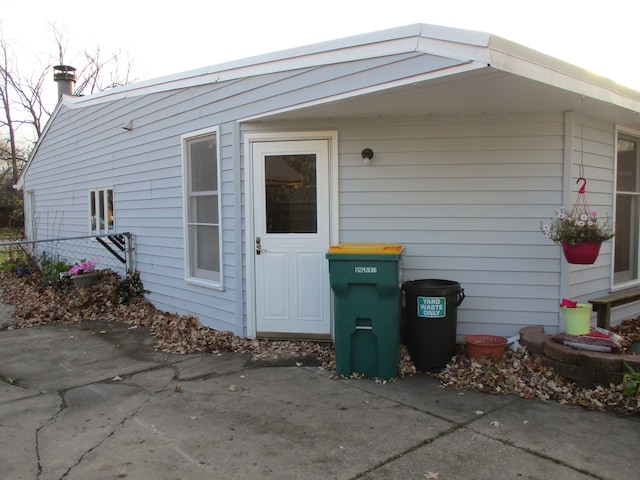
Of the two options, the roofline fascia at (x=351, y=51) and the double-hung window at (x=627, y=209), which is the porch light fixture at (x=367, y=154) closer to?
the roofline fascia at (x=351, y=51)

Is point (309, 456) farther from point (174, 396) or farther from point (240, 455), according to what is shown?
point (174, 396)

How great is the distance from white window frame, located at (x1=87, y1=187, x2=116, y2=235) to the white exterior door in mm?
4141

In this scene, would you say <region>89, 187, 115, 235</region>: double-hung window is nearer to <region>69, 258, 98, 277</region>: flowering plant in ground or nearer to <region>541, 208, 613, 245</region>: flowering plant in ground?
<region>69, 258, 98, 277</region>: flowering plant in ground

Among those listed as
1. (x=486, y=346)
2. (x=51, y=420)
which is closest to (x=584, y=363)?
(x=486, y=346)

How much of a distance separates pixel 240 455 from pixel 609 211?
4777mm

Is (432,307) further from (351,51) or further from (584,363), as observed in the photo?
(351,51)

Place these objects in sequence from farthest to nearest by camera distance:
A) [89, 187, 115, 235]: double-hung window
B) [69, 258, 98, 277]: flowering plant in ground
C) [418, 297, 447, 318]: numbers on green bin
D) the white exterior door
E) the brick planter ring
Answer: [89, 187, 115, 235]: double-hung window
[69, 258, 98, 277]: flowering plant in ground
the white exterior door
[418, 297, 447, 318]: numbers on green bin
the brick planter ring

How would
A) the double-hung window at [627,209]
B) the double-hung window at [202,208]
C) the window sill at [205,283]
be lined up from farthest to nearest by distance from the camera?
the double-hung window at [202,208] → the window sill at [205,283] → the double-hung window at [627,209]

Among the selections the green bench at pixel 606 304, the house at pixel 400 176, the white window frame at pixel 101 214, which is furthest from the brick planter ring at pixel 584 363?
the white window frame at pixel 101 214

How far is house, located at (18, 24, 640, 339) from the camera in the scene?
445 centimetres

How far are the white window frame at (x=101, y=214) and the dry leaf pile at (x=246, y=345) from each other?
2.97 ft

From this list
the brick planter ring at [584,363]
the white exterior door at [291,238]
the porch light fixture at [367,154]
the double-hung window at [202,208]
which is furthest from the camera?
the double-hung window at [202,208]

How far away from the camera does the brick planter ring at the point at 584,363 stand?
384 centimetres

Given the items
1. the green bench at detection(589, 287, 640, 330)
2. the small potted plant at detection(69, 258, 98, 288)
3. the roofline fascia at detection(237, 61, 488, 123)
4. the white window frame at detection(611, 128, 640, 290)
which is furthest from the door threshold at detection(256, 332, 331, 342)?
the small potted plant at detection(69, 258, 98, 288)
